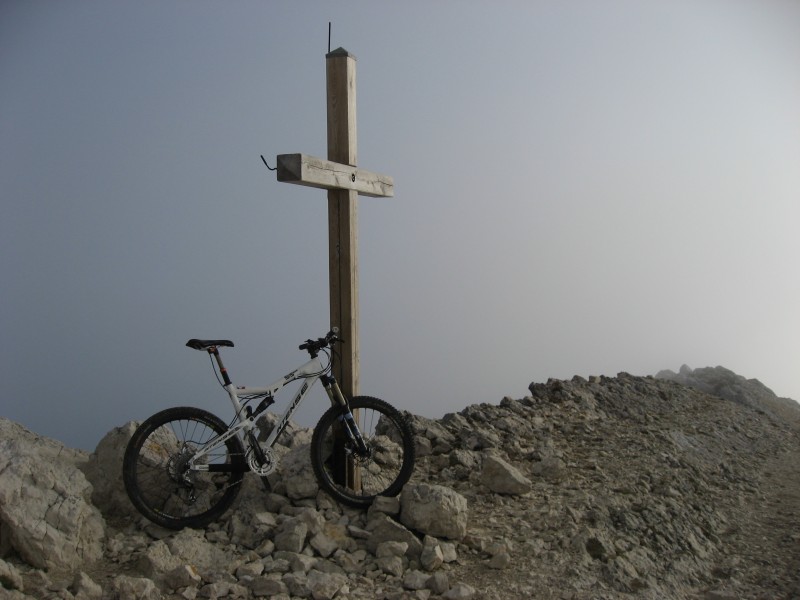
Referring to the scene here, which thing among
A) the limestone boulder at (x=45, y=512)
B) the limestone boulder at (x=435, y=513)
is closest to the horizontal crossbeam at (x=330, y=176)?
the limestone boulder at (x=435, y=513)

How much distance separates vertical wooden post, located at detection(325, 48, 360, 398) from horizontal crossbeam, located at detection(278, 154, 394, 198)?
4.8 inches

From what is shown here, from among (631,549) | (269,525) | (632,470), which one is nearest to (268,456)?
(269,525)

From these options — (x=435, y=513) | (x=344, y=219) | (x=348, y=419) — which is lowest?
(x=435, y=513)

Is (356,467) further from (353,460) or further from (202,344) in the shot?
(202,344)

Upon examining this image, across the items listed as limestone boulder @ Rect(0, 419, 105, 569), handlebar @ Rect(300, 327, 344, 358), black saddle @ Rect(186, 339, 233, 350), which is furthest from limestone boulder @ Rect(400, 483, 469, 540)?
limestone boulder @ Rect(0, 419, 105, 569)

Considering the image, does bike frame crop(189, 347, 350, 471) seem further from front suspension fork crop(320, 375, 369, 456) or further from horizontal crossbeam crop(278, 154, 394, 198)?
horizontal crossbeam crop(278, 154, 394, 198)

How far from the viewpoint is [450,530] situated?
21.0 feet

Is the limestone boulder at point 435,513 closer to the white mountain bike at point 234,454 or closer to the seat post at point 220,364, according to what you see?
the white mountain bike at point 234,454

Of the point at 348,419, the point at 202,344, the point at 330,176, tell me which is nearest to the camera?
the point at 202,344

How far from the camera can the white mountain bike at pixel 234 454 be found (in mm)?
6312

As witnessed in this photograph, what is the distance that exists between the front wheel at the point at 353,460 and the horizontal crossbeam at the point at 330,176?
201 cm

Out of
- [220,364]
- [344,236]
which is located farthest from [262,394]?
[344,236]

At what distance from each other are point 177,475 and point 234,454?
505 millimetres

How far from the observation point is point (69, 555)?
579 centimetres
